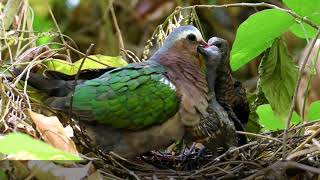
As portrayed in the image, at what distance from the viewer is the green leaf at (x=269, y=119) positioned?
5.53ft

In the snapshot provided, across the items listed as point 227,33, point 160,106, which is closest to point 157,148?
point 160,106

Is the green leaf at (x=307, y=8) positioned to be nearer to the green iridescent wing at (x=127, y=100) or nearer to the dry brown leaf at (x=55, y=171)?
the green iridescent wing at (x=127, y=100)

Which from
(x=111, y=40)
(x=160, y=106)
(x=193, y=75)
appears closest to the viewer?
(x=160, y=106)

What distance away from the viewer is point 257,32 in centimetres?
141

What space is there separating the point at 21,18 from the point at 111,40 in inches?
41.5

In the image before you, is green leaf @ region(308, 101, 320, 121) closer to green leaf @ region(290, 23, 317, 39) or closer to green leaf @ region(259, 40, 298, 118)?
green leaf @ region(259, 40, 298, 118)

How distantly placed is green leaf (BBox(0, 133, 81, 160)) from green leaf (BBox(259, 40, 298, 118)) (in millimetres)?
808

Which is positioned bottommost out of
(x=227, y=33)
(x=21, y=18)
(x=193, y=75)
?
(x=227, y=33)

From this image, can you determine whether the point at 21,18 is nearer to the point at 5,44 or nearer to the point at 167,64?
the point at 5,44

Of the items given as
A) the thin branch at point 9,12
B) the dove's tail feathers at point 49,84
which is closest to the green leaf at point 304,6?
the dove's tail feathers at point 49,84

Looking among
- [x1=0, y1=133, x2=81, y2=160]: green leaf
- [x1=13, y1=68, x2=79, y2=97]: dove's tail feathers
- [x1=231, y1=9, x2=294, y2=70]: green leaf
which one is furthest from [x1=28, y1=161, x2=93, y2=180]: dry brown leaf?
[x1=231, y1=9, x2=294, y2=70]: green leaf

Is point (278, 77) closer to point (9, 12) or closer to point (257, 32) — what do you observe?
point (257, 32)

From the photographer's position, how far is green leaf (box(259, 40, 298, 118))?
158cm

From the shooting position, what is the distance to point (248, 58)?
4.88ft
